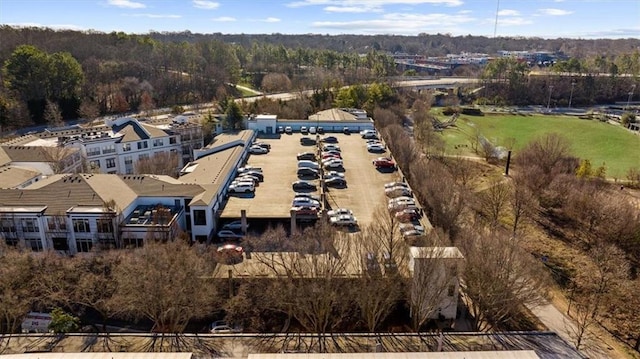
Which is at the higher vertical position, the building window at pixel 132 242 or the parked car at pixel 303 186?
the parked car at pixel 303 186

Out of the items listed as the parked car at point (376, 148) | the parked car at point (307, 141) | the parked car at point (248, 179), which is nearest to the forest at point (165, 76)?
the parked car at point (307, 141)

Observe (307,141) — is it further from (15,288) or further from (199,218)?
(15,288)

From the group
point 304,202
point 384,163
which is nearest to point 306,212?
point 304,202

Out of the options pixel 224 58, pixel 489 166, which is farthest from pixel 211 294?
pixel 224 58

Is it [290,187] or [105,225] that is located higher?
[105,225]

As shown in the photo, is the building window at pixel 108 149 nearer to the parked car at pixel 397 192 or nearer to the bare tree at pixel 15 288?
the bare tree at pixel 15 288

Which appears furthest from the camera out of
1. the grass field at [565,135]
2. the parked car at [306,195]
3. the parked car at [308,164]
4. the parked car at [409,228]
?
the grass field at [565,135]

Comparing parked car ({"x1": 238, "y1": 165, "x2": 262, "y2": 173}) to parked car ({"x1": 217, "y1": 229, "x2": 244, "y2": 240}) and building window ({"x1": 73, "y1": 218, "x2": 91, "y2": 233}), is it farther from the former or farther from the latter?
building window ({"x1": 73, "y1": 218, "x2": 91, "y2": 233})

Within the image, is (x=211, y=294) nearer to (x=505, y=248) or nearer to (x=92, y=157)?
(x=505, y=248)
